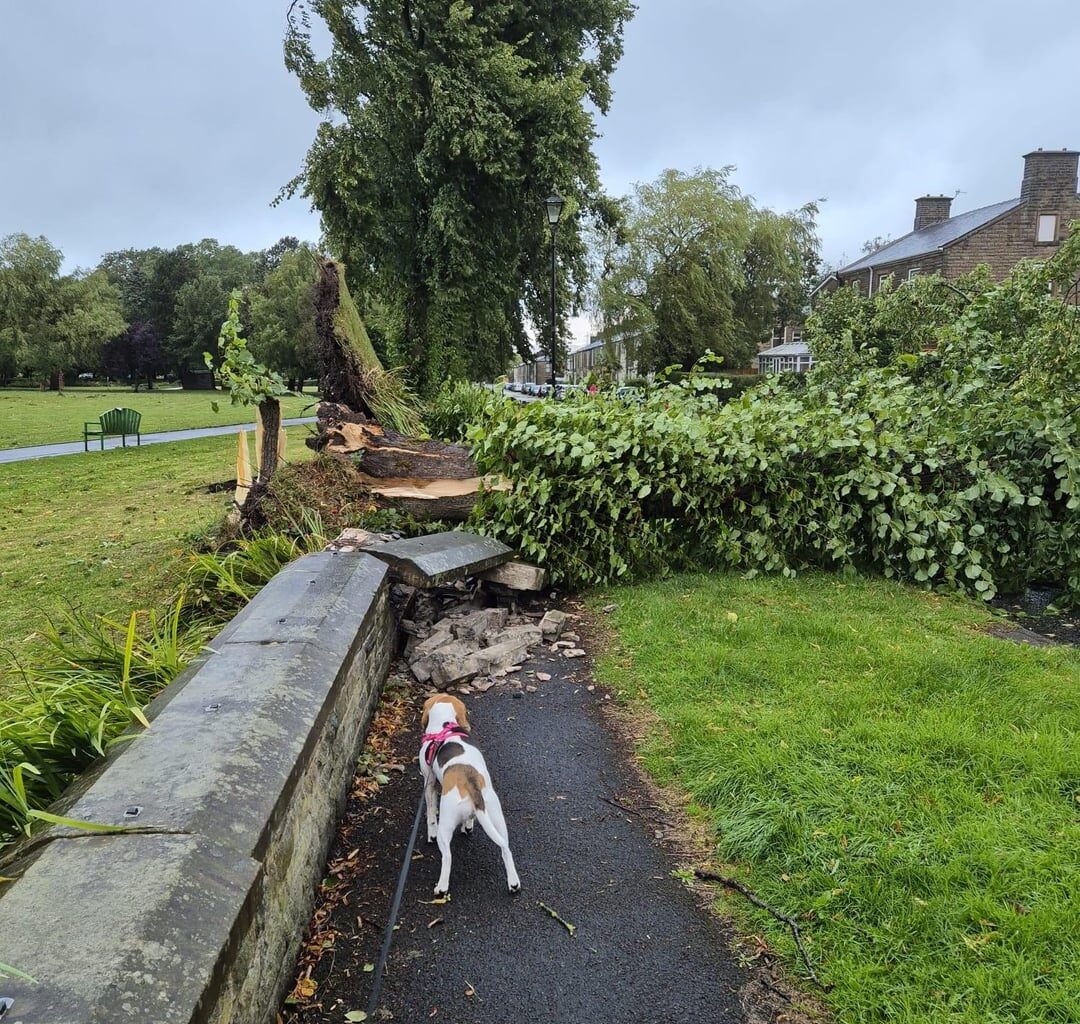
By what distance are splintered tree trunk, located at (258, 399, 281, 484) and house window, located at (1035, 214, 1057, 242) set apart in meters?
31.1

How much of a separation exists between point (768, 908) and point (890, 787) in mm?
851

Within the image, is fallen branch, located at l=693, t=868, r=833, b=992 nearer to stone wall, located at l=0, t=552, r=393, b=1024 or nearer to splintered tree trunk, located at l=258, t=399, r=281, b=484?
stone wall, located at l=0, t=552, r=393, b=1024

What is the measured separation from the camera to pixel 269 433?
662 centimetres

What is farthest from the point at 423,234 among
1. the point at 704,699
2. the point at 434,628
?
the point at 704,699

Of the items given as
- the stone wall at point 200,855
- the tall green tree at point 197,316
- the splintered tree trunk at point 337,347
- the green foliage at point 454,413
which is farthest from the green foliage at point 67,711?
the tall green tree at point 197,316

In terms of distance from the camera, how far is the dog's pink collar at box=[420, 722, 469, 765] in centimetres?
272

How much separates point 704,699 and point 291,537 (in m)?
3.37

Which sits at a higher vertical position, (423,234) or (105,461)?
(423,234)

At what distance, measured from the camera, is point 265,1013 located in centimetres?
184

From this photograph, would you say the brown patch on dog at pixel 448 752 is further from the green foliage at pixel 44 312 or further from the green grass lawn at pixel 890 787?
the green foliage at pixel 44 312

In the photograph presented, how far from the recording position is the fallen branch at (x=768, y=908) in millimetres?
2066

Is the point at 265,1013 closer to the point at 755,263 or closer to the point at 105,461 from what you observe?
the point at 105,461

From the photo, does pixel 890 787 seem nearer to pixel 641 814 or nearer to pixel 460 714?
pixel 641 814

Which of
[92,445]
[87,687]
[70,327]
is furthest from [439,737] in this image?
[70,327]
